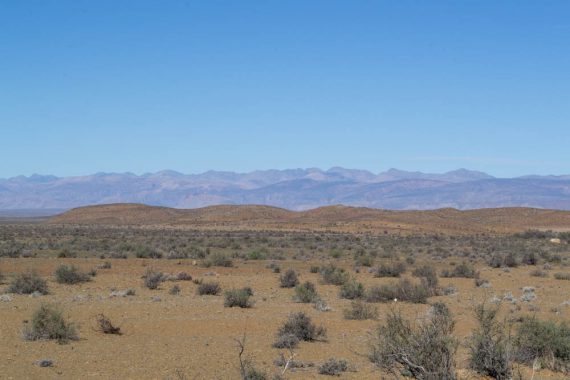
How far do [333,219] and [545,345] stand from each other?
98.8m

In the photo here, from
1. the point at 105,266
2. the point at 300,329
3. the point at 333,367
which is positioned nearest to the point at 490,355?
the point at 333,367

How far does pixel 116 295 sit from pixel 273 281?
8139 mm

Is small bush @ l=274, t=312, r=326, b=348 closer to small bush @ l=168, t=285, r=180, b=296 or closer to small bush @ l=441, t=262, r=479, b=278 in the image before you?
small bush @ l=168, t=285, r=180, b=296

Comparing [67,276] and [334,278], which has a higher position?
[67,276]

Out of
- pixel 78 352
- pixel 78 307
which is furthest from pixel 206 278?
pixel 78 352

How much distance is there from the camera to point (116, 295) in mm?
22547

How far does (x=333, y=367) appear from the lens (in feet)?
41.7

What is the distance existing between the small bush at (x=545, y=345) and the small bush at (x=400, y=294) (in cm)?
879

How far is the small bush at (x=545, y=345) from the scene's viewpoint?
12.5 metres

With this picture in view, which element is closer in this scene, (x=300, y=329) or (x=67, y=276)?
(x=300, y=329)

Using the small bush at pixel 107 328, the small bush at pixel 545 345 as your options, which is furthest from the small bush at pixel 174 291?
the small bush at pixel 545 345

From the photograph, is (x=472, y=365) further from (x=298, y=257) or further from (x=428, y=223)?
(x=428, y=223)

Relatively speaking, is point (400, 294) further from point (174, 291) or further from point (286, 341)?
point (286, 341)

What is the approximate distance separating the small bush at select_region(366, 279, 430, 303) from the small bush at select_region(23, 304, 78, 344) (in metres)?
10.8
